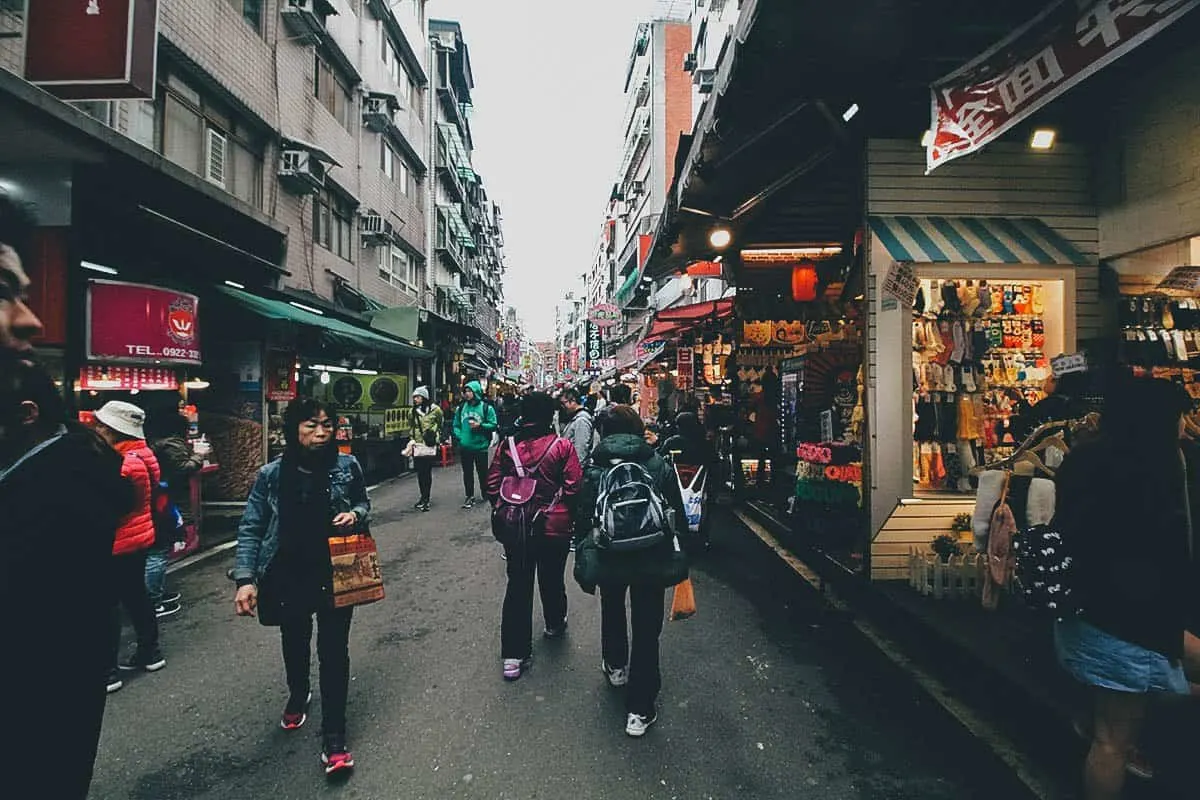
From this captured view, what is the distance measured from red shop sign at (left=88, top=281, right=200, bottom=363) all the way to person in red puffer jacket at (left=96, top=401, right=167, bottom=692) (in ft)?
11.2

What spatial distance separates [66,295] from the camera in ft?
21.9

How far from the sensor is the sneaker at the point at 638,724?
3.52 metres

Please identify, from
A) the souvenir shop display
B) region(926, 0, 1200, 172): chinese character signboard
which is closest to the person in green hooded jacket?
the souvenir shop display

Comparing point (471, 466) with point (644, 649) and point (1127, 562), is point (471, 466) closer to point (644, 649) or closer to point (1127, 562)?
point (644, 649)

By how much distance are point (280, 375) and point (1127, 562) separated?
11666mm

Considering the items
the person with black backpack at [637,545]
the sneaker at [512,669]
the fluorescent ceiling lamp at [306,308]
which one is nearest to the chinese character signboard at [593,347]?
the fluorescent ceiling lamp at [306,308]

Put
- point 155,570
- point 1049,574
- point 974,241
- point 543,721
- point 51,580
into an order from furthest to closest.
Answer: point 974,241 → point 155,570 → point 543,721 → point 1049,574 → point 51,580

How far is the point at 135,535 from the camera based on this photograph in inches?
166

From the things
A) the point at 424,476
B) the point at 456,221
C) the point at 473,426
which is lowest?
the point at 424,476

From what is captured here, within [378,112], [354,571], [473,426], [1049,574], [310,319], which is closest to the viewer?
[1049,574]

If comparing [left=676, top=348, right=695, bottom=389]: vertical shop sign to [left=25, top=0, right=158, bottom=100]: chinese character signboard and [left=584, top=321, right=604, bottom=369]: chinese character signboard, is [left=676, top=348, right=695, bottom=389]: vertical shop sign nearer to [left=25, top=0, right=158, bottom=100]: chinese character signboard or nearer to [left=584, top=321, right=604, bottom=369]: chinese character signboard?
[left=25, top=0, right=158, bottom=100]: chinese character signboard

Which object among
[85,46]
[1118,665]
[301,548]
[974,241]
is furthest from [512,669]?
[85,46]

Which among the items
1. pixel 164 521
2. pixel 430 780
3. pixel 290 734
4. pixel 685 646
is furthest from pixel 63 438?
pixel 685 646

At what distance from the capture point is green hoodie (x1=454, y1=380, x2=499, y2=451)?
10.2 m
